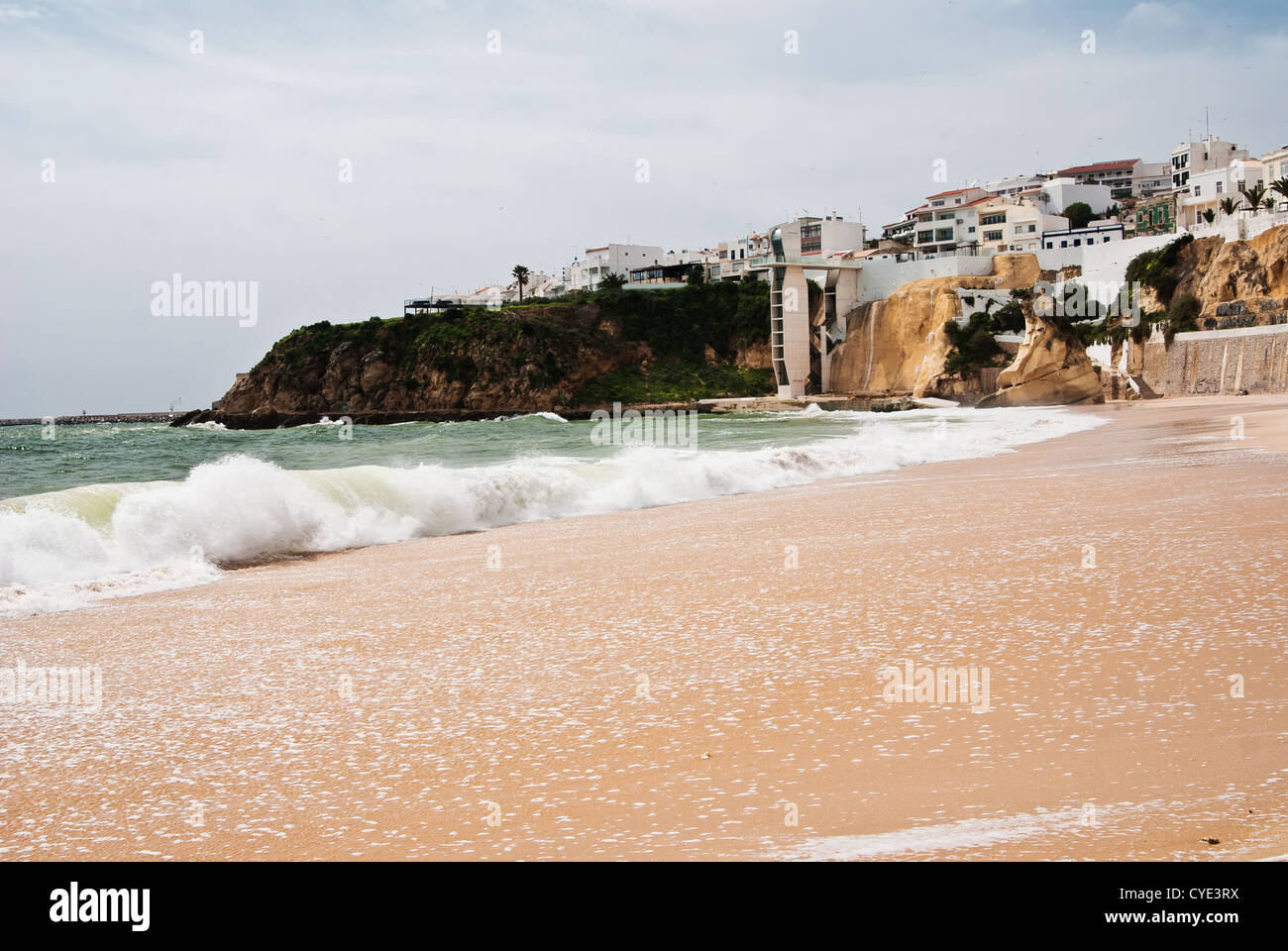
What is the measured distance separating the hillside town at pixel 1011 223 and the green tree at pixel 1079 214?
0.45 feet

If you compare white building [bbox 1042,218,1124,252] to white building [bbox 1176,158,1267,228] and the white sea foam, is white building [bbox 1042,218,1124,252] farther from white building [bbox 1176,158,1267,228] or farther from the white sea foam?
the white sea foam

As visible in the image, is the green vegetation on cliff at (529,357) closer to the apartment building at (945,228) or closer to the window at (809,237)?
the window at (809,237)

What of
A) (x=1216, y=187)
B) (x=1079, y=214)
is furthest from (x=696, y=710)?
(x=1079, y=214)

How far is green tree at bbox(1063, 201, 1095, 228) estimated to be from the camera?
92.1m

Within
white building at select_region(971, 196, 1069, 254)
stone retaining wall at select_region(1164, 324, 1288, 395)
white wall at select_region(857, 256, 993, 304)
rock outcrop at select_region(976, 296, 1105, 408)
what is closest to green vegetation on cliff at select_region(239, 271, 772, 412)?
white wall at select_region(857, 256, 993, 304)

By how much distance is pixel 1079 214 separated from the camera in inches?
3691

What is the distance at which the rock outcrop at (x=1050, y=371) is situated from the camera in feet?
162

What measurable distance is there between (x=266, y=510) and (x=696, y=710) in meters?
8.27

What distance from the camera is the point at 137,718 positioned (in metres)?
4.77

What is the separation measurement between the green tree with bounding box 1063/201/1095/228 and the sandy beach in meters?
93.3

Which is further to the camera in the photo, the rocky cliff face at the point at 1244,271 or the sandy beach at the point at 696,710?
the rocky cliff face at the point at 1244,271

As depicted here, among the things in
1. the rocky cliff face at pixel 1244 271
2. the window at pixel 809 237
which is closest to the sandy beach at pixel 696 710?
the rocky cliff face at pixel 1244 271

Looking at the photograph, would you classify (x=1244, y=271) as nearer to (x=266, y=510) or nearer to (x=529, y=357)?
(x=266, y=510)
